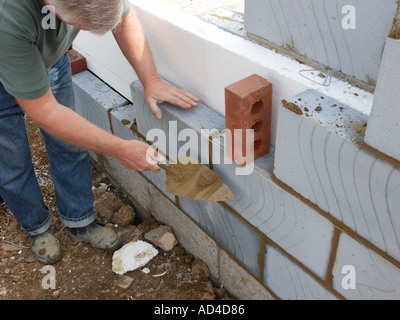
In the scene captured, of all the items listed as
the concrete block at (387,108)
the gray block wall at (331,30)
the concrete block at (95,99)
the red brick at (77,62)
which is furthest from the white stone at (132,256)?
the concrete block at (387,108)

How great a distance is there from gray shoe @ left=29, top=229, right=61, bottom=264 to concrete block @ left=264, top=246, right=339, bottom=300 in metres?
1.48

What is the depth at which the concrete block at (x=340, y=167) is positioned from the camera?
1552 millimetres

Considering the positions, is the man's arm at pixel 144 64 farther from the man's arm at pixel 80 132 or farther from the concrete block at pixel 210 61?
the man's arm at pixel 80 132

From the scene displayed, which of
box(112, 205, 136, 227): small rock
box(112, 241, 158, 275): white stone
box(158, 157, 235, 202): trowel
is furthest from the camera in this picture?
box(112, 205, 136, 227): small rock

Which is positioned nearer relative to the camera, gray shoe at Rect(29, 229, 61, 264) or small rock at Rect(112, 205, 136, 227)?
gray shoe at Rect(29, 229, 61, 264)

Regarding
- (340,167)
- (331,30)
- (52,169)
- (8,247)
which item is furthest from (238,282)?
(8,247)

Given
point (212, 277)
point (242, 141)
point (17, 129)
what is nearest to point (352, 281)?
point (242, 141)

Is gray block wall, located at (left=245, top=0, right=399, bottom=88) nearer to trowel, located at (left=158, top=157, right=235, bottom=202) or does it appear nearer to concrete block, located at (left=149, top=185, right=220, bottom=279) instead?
trowel, located at (left=158, top=157, right=235, bottom=202)

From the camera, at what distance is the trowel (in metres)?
2.25

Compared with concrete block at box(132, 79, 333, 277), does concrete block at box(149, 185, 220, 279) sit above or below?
below

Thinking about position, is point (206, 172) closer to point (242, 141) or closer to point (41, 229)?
point (242, 141)

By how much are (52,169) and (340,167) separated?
2.01 meters

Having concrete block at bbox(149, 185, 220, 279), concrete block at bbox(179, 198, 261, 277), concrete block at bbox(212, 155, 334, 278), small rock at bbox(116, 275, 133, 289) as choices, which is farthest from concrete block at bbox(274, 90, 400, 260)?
small rock at bbox(116, 275, 133, 289)

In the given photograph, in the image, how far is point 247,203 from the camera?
224cm
